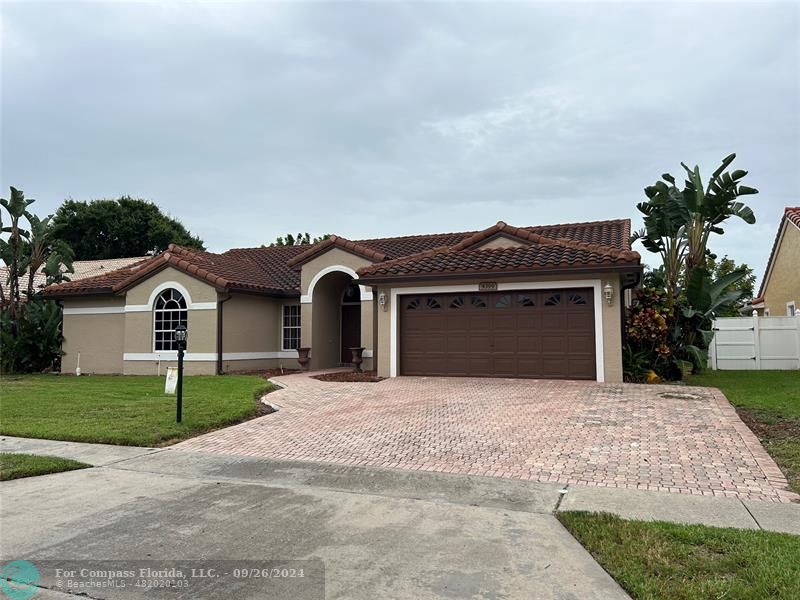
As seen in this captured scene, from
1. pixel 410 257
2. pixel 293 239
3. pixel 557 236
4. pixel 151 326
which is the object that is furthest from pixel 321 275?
pixel 293 239

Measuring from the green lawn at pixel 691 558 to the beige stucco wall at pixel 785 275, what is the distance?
22942 millimetres

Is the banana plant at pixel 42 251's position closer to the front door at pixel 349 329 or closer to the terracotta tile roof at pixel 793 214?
the front door at pixel 349 329

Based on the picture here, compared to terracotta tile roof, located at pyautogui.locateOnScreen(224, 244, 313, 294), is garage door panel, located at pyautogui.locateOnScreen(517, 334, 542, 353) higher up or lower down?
lower down

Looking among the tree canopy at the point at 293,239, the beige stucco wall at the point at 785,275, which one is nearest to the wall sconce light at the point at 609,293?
the beige stucco wall at the point at 785,275

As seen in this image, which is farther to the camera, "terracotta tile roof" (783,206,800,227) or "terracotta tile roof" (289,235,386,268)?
"terracotta tile roof" (783,206,800,227)

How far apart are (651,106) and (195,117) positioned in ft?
40.8

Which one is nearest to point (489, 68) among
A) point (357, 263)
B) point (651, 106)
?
point (651, 106)

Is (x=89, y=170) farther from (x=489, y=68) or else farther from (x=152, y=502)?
(x=152, y=502)

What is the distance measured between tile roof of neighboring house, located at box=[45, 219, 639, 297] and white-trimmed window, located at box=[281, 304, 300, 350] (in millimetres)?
910

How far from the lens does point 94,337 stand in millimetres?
20156

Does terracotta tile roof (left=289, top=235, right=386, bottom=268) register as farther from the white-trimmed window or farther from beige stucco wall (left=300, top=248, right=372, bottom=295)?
the white-trimmed window

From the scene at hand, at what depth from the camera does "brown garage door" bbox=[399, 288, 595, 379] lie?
14055 millimetres

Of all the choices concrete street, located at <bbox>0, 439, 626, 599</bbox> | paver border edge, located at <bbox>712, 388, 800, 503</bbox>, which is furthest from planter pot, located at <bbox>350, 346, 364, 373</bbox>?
concrete street, located at <bbox>0, 439, 626, 599</bbox>

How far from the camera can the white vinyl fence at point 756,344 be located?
1850cm
